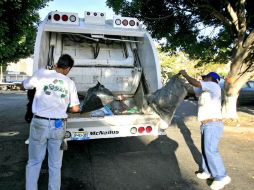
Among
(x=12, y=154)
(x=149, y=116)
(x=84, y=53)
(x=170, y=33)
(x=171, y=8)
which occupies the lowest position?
(x=12, y=154)

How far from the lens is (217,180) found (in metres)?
4.99

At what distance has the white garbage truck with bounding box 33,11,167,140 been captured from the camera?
5863 millimetres

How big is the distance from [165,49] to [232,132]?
3893mm

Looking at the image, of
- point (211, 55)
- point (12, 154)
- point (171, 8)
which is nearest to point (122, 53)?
point (12, 154)

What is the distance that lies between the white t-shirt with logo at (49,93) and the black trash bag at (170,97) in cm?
206

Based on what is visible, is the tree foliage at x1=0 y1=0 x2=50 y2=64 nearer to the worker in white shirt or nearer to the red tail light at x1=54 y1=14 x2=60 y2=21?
the red tail light at x1=54 y1=14 x2=60 y2=21

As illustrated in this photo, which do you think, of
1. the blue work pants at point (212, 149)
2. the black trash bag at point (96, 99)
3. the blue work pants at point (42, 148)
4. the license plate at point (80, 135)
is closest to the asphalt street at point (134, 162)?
the blue work pants at point (212, 149)

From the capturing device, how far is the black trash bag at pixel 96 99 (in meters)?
6.04

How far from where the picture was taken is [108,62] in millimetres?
7422

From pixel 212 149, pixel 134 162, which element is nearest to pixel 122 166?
pixel 134 162

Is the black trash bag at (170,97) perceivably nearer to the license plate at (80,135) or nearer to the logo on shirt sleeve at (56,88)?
the license plate at (80,135)

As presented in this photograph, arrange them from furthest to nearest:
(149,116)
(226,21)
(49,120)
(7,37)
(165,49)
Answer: (165,49)
(226,21)
(7,37)
(149,116)
(49,120)

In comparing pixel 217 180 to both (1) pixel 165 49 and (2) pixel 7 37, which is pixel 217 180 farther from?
(1) pixel 165 49

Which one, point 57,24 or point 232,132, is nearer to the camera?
point 57,24
